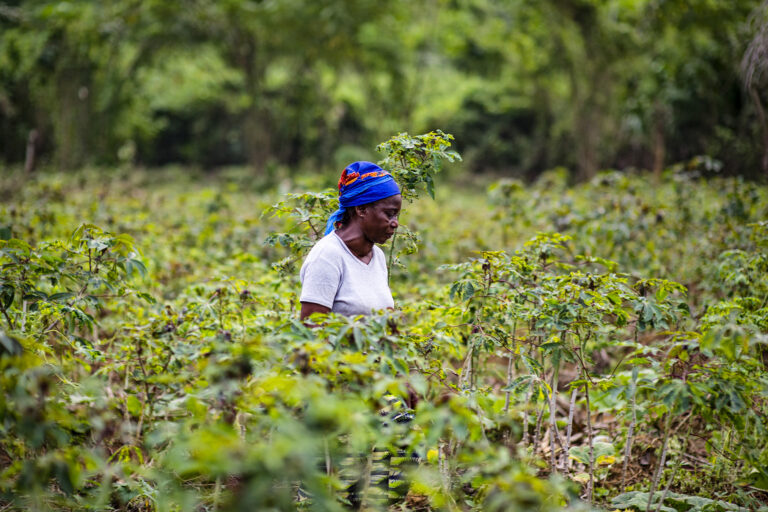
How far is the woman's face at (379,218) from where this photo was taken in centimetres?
232

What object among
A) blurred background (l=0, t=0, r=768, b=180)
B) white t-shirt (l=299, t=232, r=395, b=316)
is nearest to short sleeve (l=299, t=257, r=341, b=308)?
white t-shirt (l=299, t=232, r=395, b=316)

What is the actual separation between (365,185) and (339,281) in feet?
1.31

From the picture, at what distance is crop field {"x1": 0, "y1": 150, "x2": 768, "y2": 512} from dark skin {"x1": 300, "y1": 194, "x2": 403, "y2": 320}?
259 mm

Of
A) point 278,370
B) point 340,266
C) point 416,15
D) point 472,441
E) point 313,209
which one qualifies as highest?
point 416,15

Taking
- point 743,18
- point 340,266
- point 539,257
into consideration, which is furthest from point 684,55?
point 340,266

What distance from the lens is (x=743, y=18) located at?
9031 millimetres

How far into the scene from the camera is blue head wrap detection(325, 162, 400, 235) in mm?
2297

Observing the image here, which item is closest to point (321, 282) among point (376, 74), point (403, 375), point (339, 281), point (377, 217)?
point (339, 281)

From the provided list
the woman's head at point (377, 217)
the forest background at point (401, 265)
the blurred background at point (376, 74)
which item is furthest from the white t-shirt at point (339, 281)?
the blurred background at point (376, 74)

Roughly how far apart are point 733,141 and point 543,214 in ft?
22.1

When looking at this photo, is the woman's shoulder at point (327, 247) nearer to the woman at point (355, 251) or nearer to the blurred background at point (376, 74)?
the woman at point (355, 251)

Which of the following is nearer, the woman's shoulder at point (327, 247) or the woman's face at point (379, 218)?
the woman's shoulder at point (327, 247)

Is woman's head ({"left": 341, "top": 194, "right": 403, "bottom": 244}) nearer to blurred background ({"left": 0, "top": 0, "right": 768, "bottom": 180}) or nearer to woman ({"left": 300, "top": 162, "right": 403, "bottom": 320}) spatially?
woman ({"left": 300, "top": 162, "right": 403, "bottom": 320})

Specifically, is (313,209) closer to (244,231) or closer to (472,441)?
(472,441)
